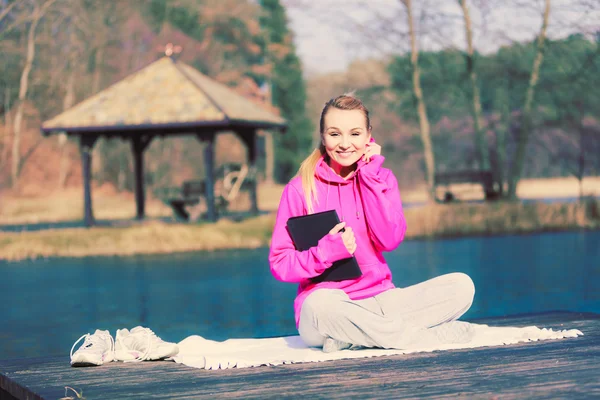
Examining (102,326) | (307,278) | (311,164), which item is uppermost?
(311,164)

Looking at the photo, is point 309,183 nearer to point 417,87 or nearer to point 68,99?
point 417,87

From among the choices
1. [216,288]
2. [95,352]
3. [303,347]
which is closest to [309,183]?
[303,347]

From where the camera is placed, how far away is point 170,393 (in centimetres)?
446

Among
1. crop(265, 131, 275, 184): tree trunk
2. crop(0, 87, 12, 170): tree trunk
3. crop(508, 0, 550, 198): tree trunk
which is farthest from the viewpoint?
crop(265, 131, 275, 184): tree trunk

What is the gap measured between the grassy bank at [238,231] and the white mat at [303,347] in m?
13.9

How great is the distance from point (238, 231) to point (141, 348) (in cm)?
1494

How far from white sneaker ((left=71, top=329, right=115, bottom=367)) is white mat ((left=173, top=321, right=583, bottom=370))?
372mm

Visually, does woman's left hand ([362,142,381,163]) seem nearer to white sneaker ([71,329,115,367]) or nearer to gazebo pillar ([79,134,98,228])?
white sneaker ([71,329,115,367])

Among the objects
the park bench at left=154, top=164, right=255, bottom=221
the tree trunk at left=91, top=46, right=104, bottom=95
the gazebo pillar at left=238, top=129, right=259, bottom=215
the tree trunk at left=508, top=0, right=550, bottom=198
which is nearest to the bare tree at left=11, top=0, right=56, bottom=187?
the tree trunk at left=91, top=46, right=104, bottom=95

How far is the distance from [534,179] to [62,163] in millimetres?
28325

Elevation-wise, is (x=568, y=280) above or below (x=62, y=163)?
below

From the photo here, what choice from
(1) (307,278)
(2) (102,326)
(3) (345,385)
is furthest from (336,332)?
(2) (102,326)

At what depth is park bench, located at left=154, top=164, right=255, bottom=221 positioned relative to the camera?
74.0ft

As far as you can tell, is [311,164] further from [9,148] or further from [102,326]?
[9,148]
